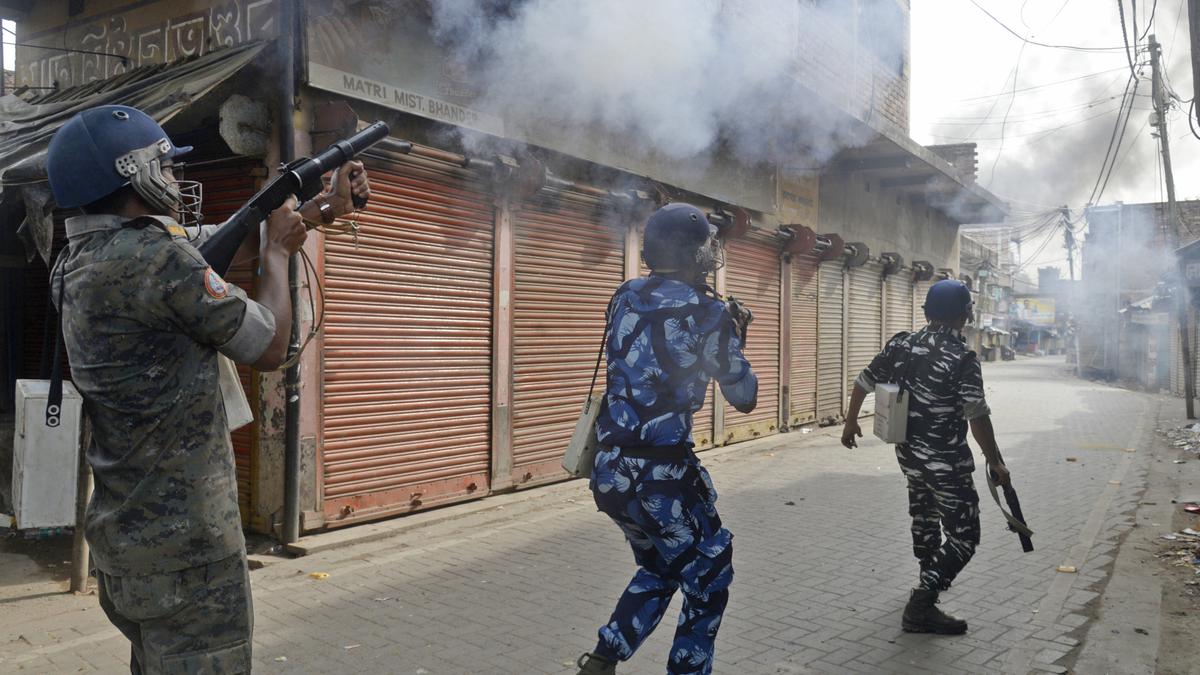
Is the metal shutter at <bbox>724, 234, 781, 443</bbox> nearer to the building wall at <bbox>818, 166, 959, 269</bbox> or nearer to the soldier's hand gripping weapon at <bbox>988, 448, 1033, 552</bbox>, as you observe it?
the building wall at <bbox>818, 166, 959, 269</bbox>

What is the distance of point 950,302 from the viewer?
4426mm

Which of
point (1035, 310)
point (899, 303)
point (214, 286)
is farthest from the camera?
point (1035, 310)

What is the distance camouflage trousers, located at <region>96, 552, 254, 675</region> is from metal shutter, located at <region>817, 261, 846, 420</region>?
12.7m

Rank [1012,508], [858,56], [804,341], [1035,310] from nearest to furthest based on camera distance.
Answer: [1012,508], [804,341], [858,56], [1035,310]

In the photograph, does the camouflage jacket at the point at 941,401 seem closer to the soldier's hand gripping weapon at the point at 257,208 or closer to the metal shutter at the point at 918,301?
the soldier's hand gripping weapon at the point at 257,208

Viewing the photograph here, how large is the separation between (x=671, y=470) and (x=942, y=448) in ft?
6.69

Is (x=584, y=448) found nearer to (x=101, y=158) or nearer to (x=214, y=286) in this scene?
(x=214, y=286)

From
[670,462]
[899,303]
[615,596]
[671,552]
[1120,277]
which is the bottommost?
[615,596]

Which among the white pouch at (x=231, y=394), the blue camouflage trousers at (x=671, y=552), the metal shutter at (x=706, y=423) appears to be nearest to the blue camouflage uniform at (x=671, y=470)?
the blue camouflage trousers at (x=671, y=552)

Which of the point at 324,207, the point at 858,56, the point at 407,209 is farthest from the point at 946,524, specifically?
the point at 858,56

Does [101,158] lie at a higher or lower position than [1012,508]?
higher

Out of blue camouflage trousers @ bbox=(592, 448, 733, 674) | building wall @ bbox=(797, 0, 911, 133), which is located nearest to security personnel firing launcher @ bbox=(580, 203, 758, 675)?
blue camouflage trousers @ bbox=(592, 448, 733, 674)

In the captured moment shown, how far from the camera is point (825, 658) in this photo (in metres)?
3.99

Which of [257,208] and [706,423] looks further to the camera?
[706,423]
